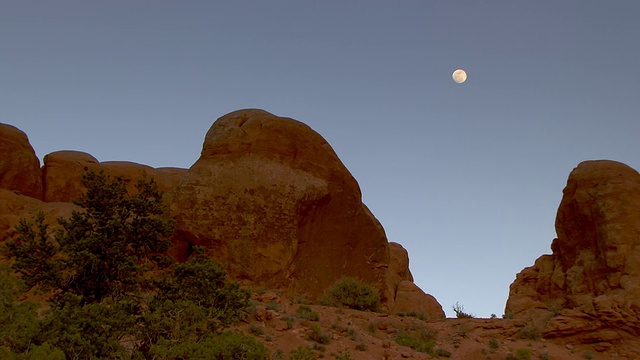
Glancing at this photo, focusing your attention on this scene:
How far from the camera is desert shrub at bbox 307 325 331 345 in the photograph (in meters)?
16.4

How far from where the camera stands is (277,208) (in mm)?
23859

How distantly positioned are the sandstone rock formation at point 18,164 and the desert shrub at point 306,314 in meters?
17.2

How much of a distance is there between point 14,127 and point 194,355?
80.9 feet

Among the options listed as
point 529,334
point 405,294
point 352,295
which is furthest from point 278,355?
point 405,294

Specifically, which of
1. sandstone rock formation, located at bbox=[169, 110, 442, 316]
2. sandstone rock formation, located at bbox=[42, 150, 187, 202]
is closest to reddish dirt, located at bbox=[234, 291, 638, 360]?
sandstone rock formation, located at bbox=[169, 110, 442, 316]

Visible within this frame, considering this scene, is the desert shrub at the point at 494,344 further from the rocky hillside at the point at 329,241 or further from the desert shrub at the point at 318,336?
the desert shrub at the point at 318,336

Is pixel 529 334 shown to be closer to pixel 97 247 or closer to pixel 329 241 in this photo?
pixel 329 241

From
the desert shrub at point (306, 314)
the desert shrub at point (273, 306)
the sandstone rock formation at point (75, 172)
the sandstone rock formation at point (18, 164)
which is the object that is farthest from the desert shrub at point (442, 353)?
the sandstone rock formation at point (18, 164)

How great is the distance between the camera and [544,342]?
20.6 m

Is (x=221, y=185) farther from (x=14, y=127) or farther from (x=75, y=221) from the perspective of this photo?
(x=14, y=127)

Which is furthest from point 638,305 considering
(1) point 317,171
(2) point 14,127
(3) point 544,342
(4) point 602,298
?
(2) point 14,127

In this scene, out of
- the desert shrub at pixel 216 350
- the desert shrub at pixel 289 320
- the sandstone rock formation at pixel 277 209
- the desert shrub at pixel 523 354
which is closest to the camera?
the desert shrub at pixel 216 350

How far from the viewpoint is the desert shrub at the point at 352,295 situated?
22.3 m

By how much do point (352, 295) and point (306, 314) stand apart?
430cm
